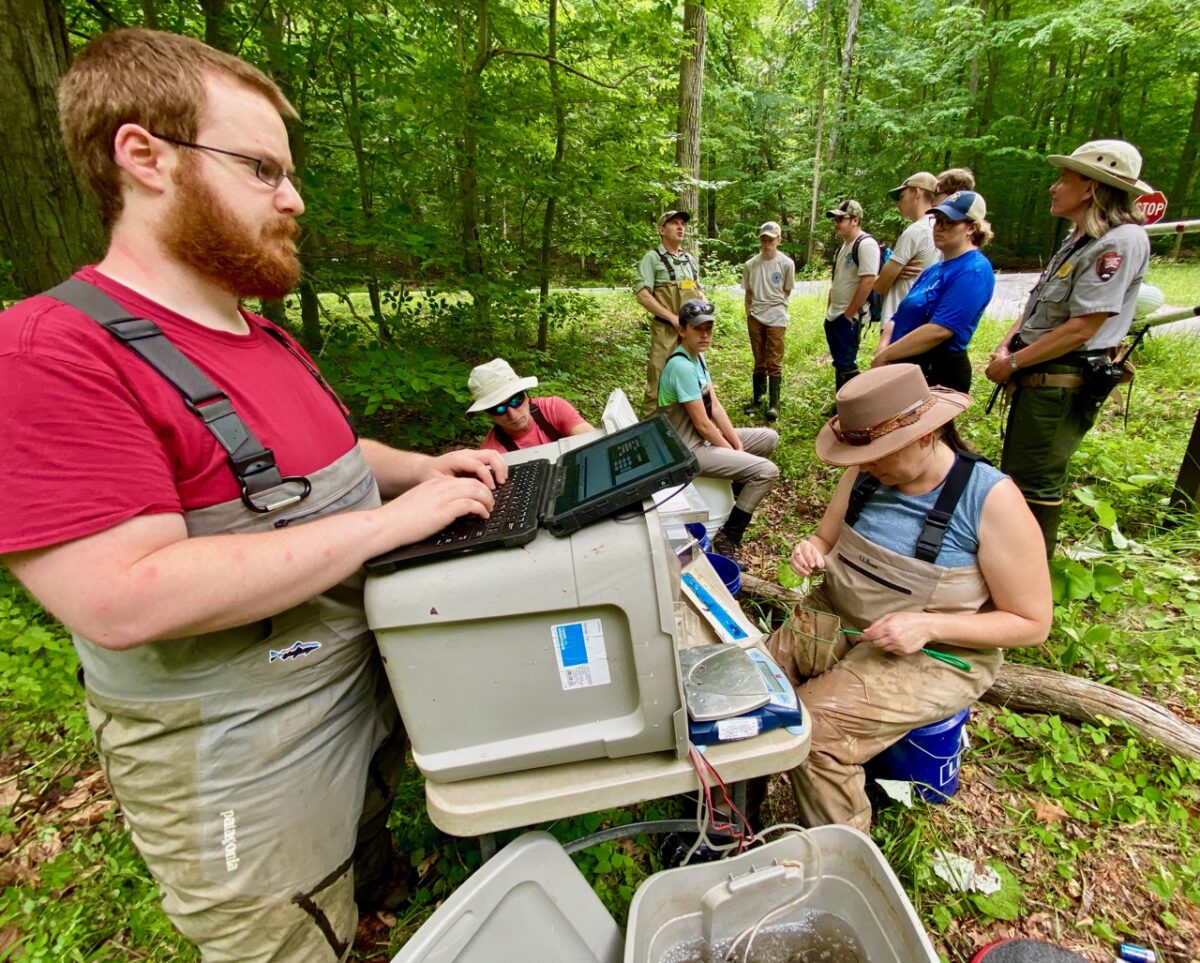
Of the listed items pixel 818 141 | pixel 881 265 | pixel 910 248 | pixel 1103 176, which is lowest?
pixel 881 265

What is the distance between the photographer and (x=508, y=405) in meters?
2.83

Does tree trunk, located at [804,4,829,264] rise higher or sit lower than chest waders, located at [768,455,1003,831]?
higher

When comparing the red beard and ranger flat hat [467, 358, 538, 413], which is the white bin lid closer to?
the red beard

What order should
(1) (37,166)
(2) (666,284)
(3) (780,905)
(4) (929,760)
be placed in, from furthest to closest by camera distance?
(2) (666,284) → (1) (37,166) → (4) (929,760) → (3) (780,905)

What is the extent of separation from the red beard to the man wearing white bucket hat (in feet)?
4.99

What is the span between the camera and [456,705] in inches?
40.0

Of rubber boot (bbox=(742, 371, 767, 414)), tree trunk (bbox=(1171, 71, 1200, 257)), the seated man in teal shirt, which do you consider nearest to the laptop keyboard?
the seated man in teal shirt

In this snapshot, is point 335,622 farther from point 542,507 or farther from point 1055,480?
point 1055,480

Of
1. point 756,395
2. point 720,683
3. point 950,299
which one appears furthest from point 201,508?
point 756,395

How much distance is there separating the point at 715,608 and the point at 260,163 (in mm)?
1574

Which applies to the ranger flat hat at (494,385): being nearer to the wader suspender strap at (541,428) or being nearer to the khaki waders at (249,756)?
the wader suspender strap at (541,428)

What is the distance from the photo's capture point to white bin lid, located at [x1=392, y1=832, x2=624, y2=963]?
1186 millimetres

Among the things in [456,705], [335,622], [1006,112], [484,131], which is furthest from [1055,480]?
[1006,112]

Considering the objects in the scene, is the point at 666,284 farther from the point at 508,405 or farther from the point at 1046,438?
the point at 1046,438
